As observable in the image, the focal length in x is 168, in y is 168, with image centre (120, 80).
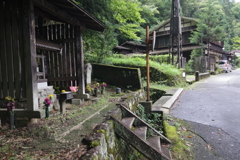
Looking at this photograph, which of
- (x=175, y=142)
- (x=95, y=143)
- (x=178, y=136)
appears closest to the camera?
(x=95, y=143)

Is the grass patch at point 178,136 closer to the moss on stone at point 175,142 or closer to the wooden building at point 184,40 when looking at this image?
the moss on stone at point 175,142

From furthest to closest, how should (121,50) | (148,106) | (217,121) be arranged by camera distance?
(121,50) < (148,106) < (217,121)

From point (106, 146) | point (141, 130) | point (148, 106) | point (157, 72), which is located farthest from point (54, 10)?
point (157, 72)

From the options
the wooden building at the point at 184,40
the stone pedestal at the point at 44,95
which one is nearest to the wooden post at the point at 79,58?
the stone pedestal at the point at 44,95

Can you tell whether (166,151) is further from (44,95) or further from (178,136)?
(44,95)

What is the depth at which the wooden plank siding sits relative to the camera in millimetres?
6762

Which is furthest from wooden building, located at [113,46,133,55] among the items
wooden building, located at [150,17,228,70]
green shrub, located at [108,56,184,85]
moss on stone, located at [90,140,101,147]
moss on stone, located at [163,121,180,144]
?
moss on stone, located at [90,140,101,147]

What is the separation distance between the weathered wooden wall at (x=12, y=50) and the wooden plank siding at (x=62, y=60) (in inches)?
107

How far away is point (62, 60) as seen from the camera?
6957 millimetres

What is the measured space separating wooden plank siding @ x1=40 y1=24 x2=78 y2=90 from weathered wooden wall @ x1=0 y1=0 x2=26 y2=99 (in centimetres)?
272

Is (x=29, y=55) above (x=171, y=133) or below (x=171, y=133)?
above

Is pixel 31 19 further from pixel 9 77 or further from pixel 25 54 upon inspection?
pixel 9 77

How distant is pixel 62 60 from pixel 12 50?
9.49 ft

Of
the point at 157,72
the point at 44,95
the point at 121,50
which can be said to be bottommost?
the point at 44,95
